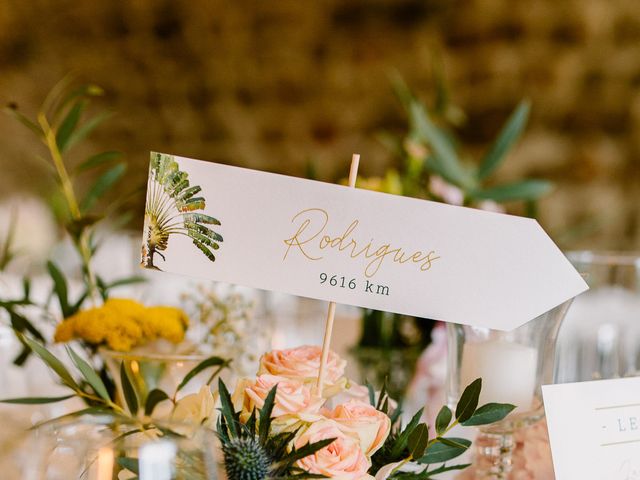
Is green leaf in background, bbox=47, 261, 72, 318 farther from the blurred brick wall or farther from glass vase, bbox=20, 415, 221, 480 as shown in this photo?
the blurred brick wall

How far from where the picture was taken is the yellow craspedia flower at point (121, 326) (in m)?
0.72

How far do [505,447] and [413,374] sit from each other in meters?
0.53

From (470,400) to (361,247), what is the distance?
6.0 inches

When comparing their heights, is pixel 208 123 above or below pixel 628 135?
above

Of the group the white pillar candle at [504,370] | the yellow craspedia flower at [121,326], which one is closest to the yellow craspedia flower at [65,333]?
the yellow craspedia flower at [121,326]

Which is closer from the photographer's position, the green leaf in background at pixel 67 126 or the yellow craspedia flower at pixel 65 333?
the yellow craspedia flower at pixel 65 333

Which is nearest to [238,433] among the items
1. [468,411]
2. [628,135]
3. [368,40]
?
[468,411]

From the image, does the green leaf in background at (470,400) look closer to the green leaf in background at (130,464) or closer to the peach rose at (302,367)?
the peach rose at (302,367)

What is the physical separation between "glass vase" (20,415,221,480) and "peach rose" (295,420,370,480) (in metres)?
0.10

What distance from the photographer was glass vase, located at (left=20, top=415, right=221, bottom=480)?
0.38 meters

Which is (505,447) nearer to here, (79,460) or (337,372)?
(337,372)

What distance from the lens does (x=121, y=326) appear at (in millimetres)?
727

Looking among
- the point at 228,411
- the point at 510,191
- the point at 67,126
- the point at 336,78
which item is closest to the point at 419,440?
the point at 228,411

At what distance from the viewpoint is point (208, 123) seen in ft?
10.2
